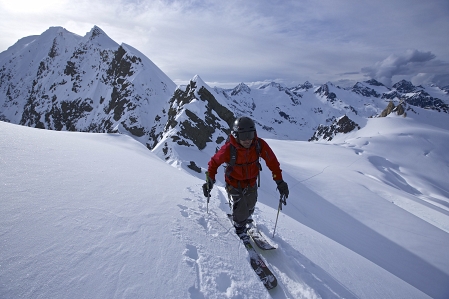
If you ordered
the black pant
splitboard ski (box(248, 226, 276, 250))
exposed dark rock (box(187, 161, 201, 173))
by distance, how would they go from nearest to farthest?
splitboard ski (box(248, 226, 276, 250))
the black pant
exposed dark rock (box(187, 161, 201, 173))

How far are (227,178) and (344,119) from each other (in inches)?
3754

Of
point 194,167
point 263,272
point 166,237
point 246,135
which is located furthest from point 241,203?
point 194,167

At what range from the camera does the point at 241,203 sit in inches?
163

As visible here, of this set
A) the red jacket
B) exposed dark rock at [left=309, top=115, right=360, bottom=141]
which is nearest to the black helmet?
the red jacket

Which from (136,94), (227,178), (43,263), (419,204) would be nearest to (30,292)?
(43,263)

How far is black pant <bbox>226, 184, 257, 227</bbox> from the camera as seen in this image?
4141 mm

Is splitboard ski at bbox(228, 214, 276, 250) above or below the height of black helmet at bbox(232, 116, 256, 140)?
below

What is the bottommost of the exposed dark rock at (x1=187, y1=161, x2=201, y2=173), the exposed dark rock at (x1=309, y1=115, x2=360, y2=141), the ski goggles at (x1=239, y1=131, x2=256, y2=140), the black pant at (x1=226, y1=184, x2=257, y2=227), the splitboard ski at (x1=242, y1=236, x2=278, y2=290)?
the exposed dark rock at (x1=187, y1=161, x2=201, y2=173)

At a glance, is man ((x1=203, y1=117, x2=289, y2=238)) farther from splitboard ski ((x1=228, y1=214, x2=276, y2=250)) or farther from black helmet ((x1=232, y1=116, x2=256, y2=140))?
splitboard ski ((x1=228, y1=214, x2=276, y2=250))

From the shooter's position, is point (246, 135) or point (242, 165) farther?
point (242, 165)

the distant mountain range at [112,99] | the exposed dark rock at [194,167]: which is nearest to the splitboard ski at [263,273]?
the exposed dark rock at [194,167]

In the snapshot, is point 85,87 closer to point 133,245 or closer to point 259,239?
point 133,245

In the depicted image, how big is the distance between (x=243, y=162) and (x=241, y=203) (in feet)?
2.79

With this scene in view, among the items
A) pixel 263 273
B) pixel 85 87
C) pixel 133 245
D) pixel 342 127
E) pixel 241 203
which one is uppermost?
pixel 342 127
